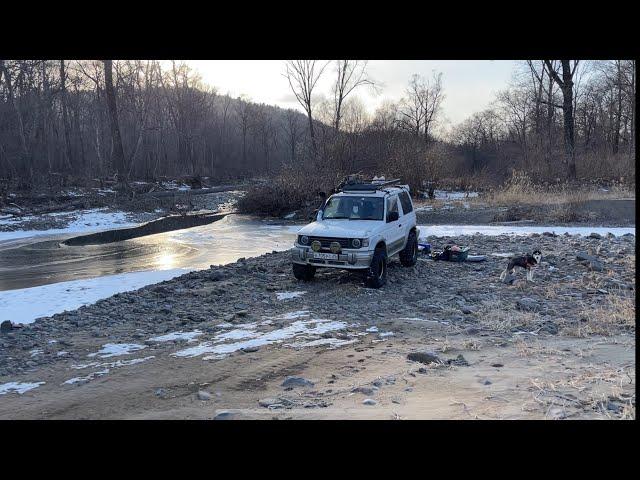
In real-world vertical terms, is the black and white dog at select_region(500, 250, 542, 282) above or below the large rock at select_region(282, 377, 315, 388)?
above

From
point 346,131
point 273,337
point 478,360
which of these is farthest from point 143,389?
point 346,131

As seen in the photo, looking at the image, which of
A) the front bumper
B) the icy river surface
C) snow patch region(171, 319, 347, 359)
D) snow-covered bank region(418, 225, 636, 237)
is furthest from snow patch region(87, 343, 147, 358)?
snow-covered bank region(418, 225, 636, 237)

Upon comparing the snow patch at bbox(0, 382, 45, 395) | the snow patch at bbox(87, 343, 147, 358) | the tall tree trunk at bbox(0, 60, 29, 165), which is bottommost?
the snow patch at bbox(0, 382, 45, 395)

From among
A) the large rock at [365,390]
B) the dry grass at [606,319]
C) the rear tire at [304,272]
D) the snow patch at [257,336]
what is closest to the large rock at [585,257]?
the dry grass at [606,319]

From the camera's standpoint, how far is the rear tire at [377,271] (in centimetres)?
1131

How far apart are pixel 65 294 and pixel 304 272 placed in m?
5.38

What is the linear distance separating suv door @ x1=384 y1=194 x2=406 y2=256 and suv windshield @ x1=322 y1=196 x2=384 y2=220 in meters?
0.22

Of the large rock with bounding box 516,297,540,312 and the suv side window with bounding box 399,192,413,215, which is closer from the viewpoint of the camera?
the large rock with bounding box 516,297,540,312

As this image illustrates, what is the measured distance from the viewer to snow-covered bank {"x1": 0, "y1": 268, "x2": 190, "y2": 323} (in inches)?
405

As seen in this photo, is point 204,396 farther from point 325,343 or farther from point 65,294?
point 65,294

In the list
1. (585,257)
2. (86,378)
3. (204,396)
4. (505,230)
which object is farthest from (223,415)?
(505,230)

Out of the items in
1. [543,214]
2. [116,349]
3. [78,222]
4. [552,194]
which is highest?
[552,194]

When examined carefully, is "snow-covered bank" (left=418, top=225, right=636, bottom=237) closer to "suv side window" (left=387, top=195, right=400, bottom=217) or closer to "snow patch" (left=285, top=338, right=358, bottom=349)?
"suv side window" (left=387, top=195, right=400, bottom=217)

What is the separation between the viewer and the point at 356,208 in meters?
12.5
